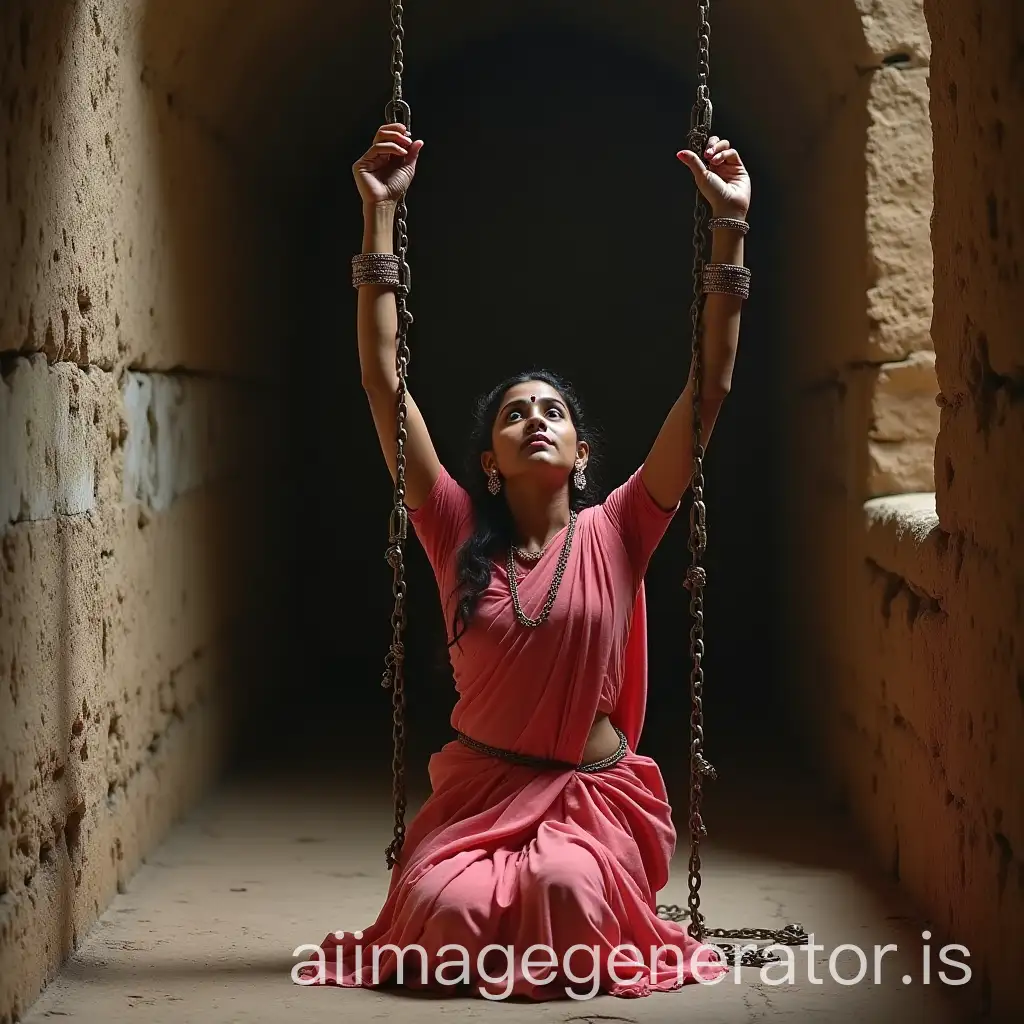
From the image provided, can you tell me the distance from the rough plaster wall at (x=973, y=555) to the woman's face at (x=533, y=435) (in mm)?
923

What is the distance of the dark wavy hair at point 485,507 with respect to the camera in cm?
359

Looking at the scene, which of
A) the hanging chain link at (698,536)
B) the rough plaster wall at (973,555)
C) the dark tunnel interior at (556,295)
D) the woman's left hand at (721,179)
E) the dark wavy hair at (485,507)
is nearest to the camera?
the rough plaster wall at (973,555)

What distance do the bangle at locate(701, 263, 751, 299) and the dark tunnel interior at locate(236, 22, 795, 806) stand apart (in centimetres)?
401

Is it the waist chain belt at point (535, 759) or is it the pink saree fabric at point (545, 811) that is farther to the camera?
the waist chain belt at point (535, 759)

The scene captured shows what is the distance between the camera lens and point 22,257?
3303 millimetres

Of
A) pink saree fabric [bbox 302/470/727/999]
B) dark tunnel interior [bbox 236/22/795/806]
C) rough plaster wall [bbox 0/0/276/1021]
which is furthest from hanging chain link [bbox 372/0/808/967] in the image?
dark tunnel interior [bbox 236/22/795/806]

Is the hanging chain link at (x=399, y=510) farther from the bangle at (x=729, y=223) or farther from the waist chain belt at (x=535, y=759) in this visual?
the bangle at (x=729, y=223)

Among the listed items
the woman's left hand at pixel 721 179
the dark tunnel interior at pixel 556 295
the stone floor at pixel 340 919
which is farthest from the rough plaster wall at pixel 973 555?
the dark tunnel interior at pixel 556 295

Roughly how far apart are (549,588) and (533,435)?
1.24 feet

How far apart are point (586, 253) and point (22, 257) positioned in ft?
15.3

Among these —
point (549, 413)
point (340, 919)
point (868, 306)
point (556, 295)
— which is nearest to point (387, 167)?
point (549, 413)

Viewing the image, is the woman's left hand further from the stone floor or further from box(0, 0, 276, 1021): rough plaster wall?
the stone floor

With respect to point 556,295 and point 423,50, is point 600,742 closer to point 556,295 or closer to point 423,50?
point 556,295

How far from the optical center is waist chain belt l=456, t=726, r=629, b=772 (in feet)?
11.7
